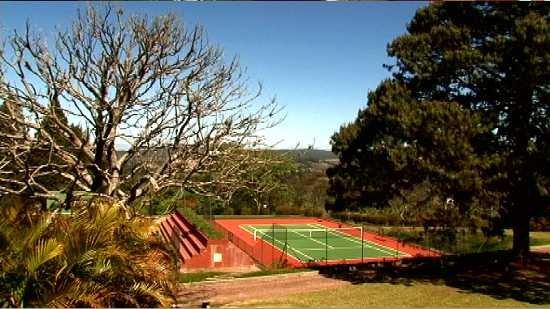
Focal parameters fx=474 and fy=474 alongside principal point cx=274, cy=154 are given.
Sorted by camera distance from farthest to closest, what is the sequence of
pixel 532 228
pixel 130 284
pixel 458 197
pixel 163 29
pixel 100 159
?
pixel 532 228 → pixel 458 197 → pixel 163 29 → pixel 100 159 → pixel 130 284

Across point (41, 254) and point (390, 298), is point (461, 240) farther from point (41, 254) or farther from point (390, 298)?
point (41, 254)

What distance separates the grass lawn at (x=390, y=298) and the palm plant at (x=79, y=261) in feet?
17.1

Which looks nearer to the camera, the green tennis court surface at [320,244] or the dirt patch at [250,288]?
the dirt patch at [250,288]

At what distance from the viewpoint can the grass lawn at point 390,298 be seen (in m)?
11.9

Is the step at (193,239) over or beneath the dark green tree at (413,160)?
beneath

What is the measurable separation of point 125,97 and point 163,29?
174cm

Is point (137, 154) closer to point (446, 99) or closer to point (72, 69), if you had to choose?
point (72, 69)

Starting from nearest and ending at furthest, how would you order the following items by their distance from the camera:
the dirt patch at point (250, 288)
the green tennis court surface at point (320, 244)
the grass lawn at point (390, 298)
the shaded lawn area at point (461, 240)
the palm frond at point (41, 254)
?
the palm frond at point (41, 254) → the grass lawn at point (390, 298) → the dirt patch at point (250, 288) → the shaded lawn area at point (461, 240) → the green tennis court surface at point (320, 244)

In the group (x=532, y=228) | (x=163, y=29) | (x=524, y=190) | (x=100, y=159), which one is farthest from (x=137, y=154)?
(x=532, y=228)

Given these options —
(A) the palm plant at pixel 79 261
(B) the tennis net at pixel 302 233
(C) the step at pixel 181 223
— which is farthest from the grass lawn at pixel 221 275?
(B) the tennis net at pixel 302 233

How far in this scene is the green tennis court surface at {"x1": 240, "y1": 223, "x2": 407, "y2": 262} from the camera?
25.8m

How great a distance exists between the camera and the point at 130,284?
22.9ft

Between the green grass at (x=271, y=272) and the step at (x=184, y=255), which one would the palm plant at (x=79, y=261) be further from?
the step at (x=184, y=255)

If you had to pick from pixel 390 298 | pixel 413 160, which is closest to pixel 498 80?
pixel 413 160
